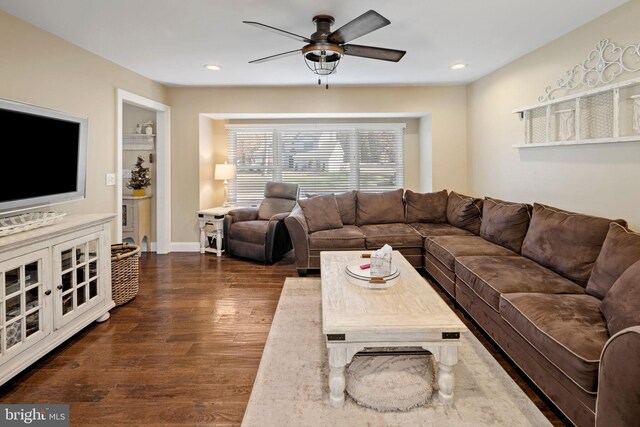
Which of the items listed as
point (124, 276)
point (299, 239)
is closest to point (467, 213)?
point (299, 239)

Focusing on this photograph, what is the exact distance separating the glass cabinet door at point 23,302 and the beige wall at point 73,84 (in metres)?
1.28

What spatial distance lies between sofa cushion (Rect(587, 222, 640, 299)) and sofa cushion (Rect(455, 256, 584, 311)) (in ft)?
0.45

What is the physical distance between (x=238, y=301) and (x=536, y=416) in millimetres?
2512

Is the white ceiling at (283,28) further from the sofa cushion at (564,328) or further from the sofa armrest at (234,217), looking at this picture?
the sofa cushion at (564,328)

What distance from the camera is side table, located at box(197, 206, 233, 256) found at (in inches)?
205

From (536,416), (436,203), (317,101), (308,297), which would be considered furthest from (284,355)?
(317,101)

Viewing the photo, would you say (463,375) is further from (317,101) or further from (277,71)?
(317,101)

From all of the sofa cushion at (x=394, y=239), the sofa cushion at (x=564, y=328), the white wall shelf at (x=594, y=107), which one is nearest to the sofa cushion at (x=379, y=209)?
the sofa cushion at (x=394, y=239)

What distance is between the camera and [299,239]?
165 inches

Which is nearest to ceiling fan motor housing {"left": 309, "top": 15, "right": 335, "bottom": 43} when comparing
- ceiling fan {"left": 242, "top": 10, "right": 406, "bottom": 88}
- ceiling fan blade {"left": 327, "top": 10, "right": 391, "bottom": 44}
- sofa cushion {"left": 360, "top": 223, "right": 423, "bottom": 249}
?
ceiling fan {"left": 242, "top": 10, "right": 406, "bottom": 88}

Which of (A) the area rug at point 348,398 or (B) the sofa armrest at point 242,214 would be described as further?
(B) the sofa armrest at point 242,214

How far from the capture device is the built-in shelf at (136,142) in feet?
17.6

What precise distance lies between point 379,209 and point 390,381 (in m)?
3.19

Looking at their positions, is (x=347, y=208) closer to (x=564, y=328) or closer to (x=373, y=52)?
(x=373, y=52)
